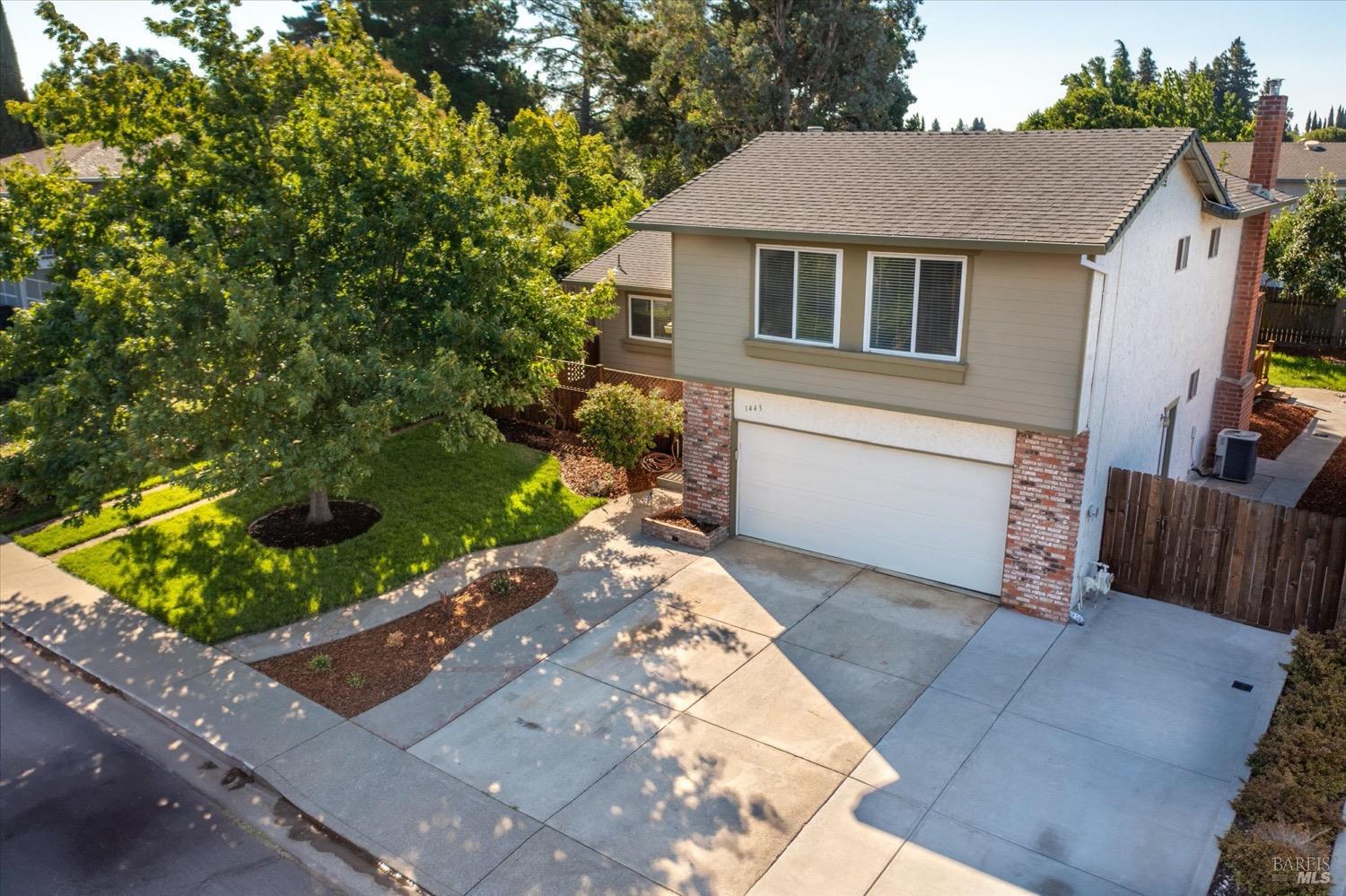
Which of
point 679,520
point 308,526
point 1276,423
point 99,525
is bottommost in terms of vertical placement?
point 99,525

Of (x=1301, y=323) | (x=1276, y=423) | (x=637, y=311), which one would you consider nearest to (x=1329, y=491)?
(x=1276, y=423)

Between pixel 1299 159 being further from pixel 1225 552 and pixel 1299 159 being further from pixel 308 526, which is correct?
pixel 308 526

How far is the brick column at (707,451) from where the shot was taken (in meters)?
14.6

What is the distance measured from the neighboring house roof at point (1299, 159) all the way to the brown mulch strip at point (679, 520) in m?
34.9

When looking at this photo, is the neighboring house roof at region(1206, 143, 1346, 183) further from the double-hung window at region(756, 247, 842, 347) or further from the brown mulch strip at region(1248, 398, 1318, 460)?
the double-hung window at region(756, 247, 842, 347)

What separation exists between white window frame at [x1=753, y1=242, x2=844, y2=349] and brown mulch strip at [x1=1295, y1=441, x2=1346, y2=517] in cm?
935

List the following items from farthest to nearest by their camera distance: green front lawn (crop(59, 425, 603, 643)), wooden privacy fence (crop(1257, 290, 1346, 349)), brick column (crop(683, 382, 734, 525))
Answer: wooden privacy fence (crop(1257, 290, 1346, 349)) < brick column (crop(683, 382, 734, 525)) < green front lawn (crop(59, 425, 603, 643))

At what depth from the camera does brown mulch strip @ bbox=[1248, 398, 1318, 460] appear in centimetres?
1970

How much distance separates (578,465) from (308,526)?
5.34 metres

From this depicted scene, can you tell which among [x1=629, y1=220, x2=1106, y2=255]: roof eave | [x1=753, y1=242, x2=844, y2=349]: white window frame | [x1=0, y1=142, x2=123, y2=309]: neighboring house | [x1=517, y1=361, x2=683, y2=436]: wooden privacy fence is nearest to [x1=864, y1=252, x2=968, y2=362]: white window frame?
[x1=629, y1=220, x2=1106, y2=255]: roof eave

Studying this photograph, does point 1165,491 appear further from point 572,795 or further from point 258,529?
point 258,529

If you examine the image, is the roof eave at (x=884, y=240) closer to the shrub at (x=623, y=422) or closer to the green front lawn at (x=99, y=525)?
the shrub at (x=623, y=422)

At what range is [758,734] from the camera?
9.77 m

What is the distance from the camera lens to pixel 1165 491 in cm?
1231
